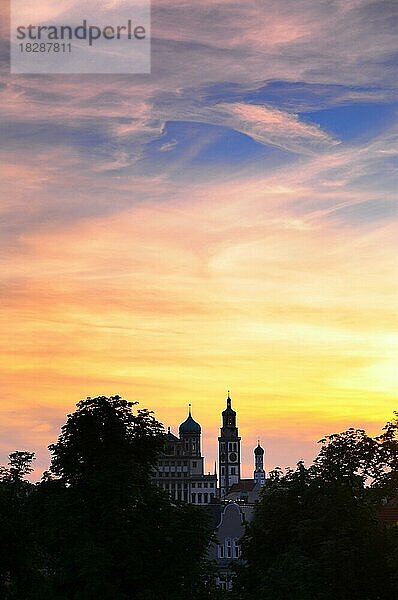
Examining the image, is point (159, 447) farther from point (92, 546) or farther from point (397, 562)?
point (397, 562)

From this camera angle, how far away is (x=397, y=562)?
40250mm

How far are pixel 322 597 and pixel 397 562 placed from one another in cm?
455

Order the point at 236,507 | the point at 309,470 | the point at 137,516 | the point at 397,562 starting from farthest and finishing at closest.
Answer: the point at 236,507
the point at 309,470
the point at 137,516
the point at 397,562

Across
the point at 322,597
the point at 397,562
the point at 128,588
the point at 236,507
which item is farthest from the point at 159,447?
the point at 236,507

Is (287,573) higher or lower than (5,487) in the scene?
lower

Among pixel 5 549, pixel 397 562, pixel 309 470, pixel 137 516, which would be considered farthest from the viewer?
pixel 309 470

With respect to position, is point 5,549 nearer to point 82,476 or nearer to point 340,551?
point 82,476

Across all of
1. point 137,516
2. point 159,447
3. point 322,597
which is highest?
Result: point 159,447

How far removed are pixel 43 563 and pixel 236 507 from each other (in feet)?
220

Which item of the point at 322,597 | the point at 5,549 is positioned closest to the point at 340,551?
the point at 322,597

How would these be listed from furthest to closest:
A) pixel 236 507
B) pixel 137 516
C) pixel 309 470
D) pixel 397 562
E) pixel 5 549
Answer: pixel 236 507 < pixel 309 470 < pixel 5 549 < pixel 137 516 < pixel 397 562

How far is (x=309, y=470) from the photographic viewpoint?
187 feet

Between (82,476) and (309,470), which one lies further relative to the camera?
(309,470)

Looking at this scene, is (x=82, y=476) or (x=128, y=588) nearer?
(x=128, y=588)
